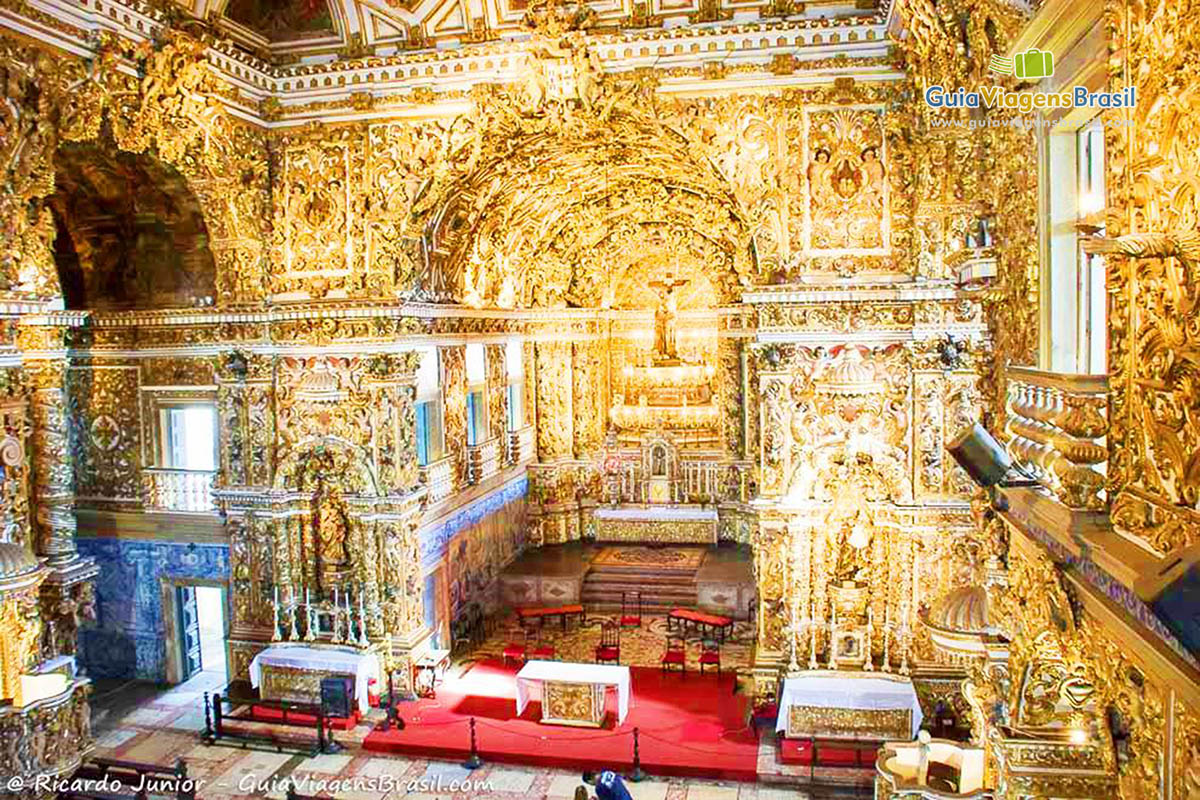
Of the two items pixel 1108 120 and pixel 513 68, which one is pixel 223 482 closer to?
pixel 513 68

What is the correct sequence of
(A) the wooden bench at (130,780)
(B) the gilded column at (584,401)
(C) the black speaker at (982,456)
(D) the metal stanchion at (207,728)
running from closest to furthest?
(C) the black speaker at (982,456) → (A) the wooden bench at (130,780) → (D) the metal stanchion at (207,728) → (B) the gilded column at (584,401)

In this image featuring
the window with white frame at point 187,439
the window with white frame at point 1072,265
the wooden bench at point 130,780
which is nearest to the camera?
the window with white frame at point 1072,265

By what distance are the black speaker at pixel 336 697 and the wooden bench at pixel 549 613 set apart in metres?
4.77

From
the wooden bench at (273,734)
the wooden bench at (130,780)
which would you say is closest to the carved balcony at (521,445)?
the wooden bench at (273,734)

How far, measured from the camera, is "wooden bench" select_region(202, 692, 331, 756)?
44.7 ft

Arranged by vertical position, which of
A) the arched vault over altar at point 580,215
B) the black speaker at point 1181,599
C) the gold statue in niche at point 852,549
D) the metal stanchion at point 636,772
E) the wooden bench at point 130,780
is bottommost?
the metal stanchion at point 636,772

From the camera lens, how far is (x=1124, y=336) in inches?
175

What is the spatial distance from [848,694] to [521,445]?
10827mm

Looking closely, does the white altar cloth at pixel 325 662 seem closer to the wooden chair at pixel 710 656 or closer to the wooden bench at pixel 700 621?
the wooden chair at pixel 710 656

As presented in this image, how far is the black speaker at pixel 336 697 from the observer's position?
Answer: 14117 mm

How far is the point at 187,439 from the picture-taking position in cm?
1645

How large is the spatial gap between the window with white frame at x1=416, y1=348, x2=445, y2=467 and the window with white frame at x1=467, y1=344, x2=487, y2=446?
161 cm

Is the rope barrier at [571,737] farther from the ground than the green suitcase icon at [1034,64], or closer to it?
closer to it

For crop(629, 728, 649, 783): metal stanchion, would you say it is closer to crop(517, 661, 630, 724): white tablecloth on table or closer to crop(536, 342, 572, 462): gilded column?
crop(517, 661, 630, 724): white tablecloth on table
